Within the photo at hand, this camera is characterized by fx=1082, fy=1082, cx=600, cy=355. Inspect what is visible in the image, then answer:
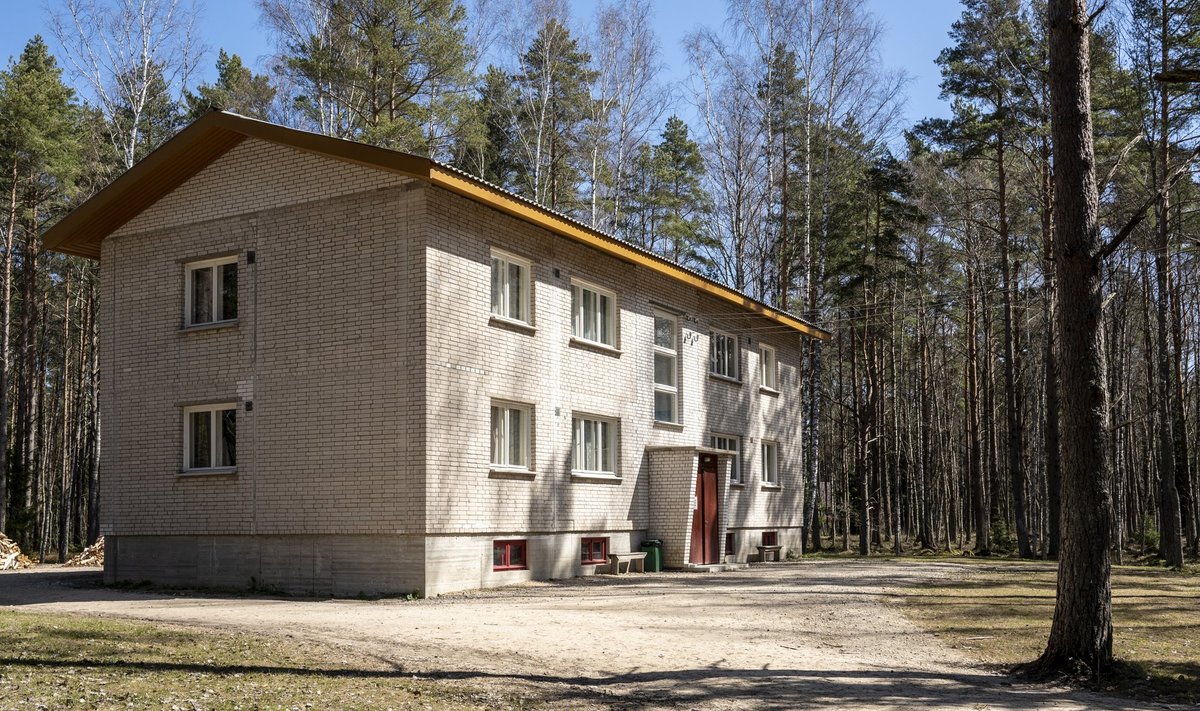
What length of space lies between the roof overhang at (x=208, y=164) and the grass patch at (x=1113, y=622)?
8.94 metres

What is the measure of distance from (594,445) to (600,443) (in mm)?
227

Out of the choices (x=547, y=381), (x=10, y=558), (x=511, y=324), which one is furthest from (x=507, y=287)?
(x=10, y=558)

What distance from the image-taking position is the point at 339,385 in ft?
58.6

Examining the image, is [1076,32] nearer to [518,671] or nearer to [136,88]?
[518,671]

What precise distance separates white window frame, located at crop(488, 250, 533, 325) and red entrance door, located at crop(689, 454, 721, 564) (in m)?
6.21

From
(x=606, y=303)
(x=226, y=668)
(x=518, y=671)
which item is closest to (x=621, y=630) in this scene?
(x=518, y=671)

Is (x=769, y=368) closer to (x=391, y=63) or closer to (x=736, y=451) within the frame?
Result: (x=736, y=451)

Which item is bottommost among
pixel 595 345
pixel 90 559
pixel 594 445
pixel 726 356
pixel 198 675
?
pixel 90 559

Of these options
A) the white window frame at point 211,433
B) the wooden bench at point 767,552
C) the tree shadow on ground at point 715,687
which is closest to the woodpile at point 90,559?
the white window frame at point 211,433

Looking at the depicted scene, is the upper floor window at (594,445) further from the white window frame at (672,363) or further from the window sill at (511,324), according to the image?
the window sill at (511,324)

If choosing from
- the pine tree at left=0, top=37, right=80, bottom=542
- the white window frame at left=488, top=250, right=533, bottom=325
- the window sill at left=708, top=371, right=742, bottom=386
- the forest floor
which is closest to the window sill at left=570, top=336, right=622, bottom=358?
the white window frame at left=488, top=250, right=533, bottom=325

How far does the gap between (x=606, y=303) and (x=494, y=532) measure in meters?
6.49

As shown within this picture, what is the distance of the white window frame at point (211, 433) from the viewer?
19.1 m

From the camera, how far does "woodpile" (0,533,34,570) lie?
1030 inches
